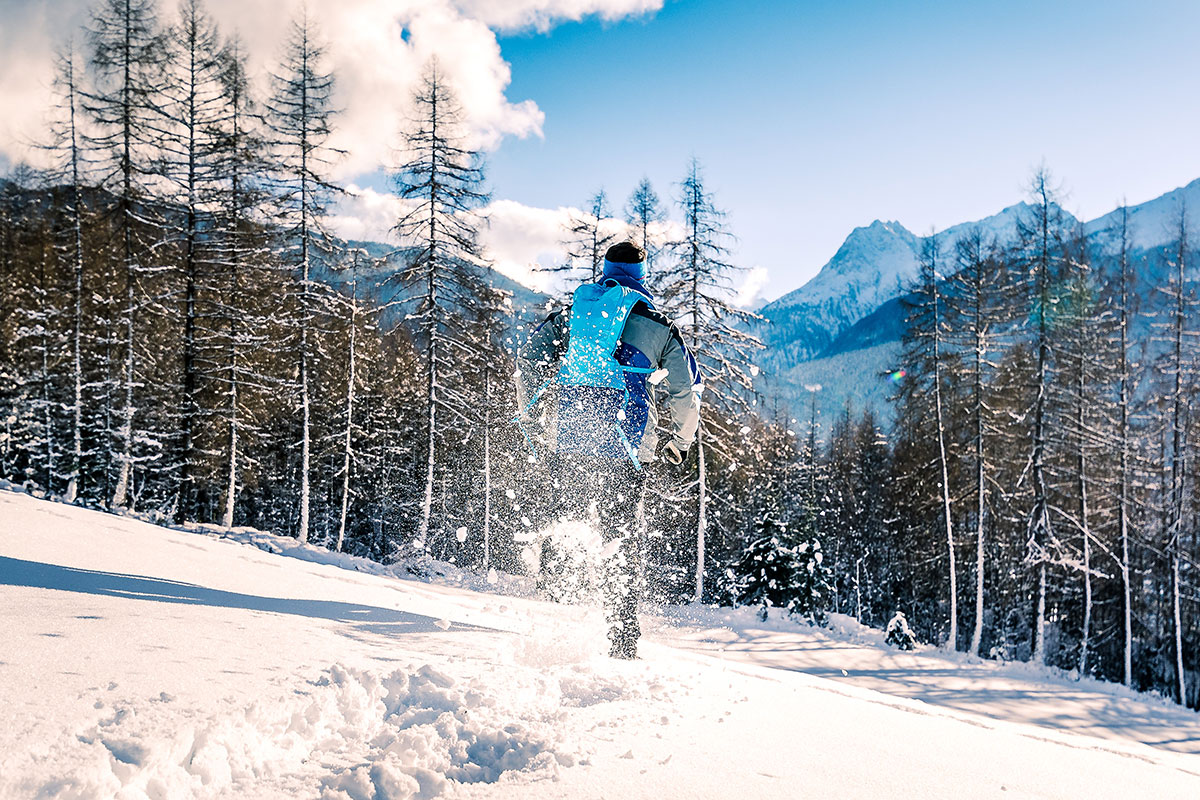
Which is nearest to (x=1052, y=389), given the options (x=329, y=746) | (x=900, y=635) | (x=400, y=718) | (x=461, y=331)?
(x=900, y=635)

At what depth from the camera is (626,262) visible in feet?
14.8

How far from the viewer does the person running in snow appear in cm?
439

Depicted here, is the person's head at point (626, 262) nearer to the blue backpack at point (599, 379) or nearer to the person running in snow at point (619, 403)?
the person running in snow at point (619, 403)

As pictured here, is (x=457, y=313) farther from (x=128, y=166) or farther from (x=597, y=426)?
(x=597, y=426)

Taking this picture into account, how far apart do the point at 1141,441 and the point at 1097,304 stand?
5.27m

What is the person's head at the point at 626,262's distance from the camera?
4523mm

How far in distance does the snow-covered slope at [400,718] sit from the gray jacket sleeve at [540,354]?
75.2 inches

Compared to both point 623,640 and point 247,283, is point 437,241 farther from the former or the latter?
point 623,640

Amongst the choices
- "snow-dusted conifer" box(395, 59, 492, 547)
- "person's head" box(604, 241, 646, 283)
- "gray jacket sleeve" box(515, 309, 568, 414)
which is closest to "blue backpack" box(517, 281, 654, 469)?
"person's head" box(604, 241, 646, 283)

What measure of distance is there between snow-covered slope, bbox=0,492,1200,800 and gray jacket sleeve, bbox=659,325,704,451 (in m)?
1.69

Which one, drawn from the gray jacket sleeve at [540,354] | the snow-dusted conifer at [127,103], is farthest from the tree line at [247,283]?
the gray jacket sleeve at [540,354]

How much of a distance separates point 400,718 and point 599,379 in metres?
2.62

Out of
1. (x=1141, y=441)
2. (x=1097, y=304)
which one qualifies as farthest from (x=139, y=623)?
(x=1141, y=441)

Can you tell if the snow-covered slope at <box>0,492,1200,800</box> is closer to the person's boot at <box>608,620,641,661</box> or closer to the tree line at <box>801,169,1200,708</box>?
the person's boot at <box>608,620,641,661</box>
